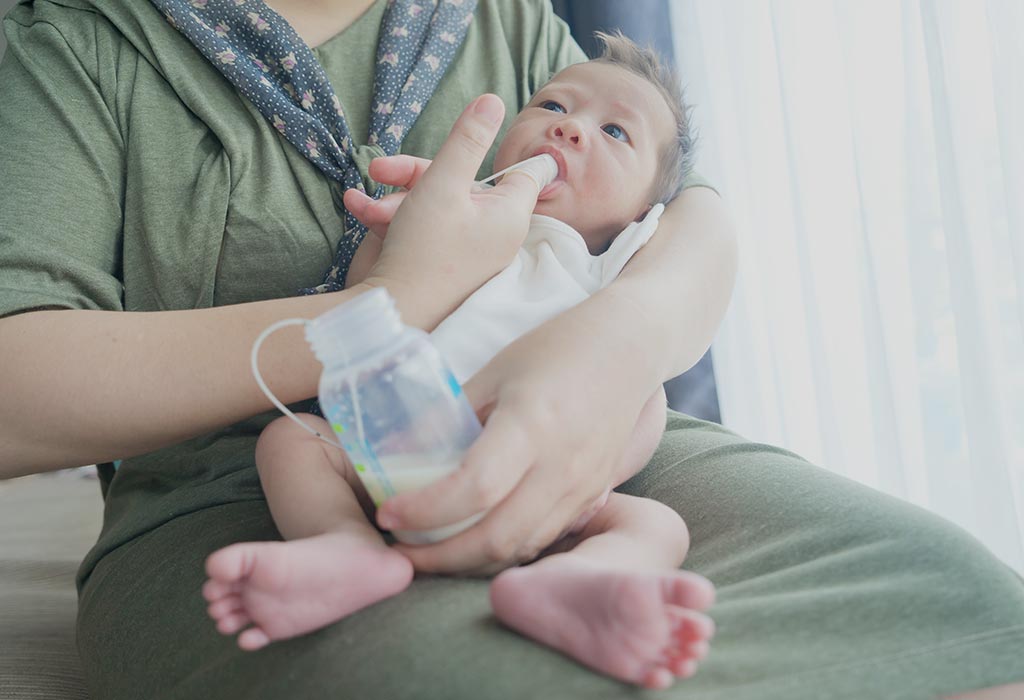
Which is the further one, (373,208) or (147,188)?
(147,188)

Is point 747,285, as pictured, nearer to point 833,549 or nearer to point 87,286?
point 833,549

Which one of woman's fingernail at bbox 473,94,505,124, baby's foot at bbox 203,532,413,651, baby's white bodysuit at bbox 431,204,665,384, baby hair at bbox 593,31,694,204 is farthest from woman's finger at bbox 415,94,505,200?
baby hair at bbox 593,31,694,204

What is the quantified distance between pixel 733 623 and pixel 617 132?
79 cm

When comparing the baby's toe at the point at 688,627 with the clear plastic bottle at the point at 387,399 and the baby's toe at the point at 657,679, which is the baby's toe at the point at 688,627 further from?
the clear plastic bottle at the point at 387,399

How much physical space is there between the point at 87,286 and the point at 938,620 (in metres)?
0.90

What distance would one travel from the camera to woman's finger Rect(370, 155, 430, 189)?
0.99 m

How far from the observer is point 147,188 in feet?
3.62

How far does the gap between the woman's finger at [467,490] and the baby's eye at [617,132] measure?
70 centimetres

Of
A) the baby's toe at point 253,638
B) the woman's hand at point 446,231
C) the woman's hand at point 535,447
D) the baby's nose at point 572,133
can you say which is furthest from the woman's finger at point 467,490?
the baby's nose at point 572,133

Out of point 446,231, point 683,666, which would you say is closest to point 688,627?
point 683,666

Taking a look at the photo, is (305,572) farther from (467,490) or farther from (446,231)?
(446,231)

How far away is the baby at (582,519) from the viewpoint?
0.58 metres

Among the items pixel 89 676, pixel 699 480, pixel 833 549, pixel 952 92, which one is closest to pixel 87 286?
pixel 89 676

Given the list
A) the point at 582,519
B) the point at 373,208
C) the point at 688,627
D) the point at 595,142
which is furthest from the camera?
the point at 595,142
